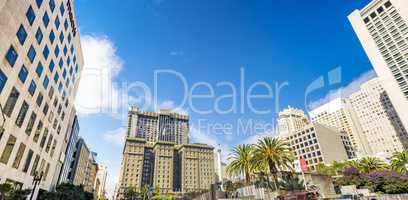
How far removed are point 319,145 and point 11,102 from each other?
129165 millimetres

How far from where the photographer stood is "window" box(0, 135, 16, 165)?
25000 millimetres

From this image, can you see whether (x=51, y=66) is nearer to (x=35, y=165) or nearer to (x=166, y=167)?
(x=35, y=165)

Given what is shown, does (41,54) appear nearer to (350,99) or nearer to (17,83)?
(17,83)

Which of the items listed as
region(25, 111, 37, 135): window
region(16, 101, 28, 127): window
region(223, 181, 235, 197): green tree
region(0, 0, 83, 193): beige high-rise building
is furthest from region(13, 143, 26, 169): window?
region(223, 181, 235, 197): green tree

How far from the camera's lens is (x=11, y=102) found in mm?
24969

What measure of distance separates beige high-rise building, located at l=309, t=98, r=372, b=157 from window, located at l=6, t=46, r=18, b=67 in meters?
175

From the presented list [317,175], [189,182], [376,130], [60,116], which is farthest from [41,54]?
[376,130]

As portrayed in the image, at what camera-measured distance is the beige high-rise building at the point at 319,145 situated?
11873 centimetres

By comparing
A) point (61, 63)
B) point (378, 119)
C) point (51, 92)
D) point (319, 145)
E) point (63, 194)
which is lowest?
→ point (63, 194)

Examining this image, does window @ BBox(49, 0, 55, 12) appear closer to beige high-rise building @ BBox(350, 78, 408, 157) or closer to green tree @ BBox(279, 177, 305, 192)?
green tree @ BBox(279, 177, 305, 192)

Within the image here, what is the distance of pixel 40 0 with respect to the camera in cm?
2883

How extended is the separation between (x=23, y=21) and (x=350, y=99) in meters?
207

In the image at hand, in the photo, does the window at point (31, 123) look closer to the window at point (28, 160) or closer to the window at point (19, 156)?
the window at point (19, 156)

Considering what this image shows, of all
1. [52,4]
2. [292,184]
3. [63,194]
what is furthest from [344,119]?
[52,4]
